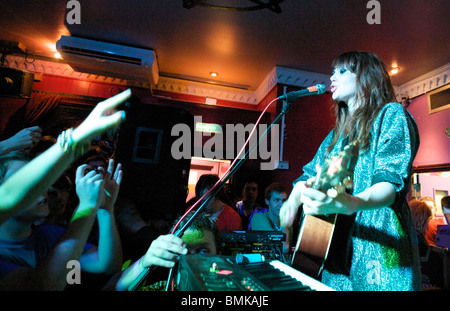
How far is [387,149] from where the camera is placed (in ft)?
3.08

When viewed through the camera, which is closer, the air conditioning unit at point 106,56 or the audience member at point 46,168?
the audience member at point 46,168

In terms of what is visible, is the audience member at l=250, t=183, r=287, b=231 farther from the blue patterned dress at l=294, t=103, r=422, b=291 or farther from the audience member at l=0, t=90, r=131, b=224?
the audience member at l=0, t=90, r=131, b=224

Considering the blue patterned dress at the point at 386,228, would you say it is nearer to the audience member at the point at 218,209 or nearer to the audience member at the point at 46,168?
the audience member at the point at 46,168

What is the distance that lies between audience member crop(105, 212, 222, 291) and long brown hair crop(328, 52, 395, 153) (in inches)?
32.6

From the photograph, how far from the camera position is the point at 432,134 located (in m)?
4.48

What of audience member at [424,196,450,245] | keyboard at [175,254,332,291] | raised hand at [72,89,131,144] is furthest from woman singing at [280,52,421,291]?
audience member at [424,196,450,245]

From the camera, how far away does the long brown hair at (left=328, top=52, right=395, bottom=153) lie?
1.12 meters

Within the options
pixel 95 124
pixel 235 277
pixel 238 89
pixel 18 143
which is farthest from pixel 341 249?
pixel 238 89

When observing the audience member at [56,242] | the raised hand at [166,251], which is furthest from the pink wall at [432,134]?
the audience member at [56,242]

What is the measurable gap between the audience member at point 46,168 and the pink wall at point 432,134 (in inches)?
212

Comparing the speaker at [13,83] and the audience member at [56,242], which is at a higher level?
the speaker at [13,83]

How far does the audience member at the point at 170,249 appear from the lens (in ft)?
2.74

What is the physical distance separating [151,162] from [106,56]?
2.92 meters
